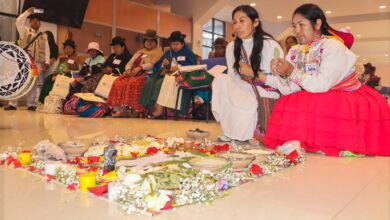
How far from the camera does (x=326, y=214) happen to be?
122cm

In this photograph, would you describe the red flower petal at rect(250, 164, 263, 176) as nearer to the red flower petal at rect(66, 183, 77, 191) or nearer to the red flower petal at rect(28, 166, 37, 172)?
the red flower petal at rect(66, 183, 77, 191)

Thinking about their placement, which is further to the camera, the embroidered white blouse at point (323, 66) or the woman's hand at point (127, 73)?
the woman's hand at point (127, 73)

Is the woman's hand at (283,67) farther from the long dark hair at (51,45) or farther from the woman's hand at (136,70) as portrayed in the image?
the long dark hair at (51,45)

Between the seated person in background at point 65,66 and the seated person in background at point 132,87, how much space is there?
120 centimetres

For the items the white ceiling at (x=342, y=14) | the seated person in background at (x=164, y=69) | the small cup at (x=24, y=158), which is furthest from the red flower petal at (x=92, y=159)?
A: the white ceiling at (x=342, y=14)

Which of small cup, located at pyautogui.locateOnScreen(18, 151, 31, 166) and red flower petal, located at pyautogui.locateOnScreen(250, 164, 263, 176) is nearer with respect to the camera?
red flower petal, located at pyautogui.locateOnScreen(250, 164, 263, 176)

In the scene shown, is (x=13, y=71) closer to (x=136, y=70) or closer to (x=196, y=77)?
(x=196, y=77)

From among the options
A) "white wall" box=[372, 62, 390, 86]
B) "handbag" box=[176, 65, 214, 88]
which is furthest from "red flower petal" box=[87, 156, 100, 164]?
"white wall" box=[372, 62, 390, 86]

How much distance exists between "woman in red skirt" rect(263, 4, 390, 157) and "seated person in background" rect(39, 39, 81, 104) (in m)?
4.56

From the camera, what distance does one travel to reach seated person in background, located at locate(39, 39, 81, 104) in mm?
6293

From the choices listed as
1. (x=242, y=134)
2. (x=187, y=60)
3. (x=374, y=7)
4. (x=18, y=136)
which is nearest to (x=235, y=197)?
(x=242, y=134)

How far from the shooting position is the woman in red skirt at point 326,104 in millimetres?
2352

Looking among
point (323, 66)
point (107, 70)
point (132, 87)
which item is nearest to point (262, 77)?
point (323, 66)

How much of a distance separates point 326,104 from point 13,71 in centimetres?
248
